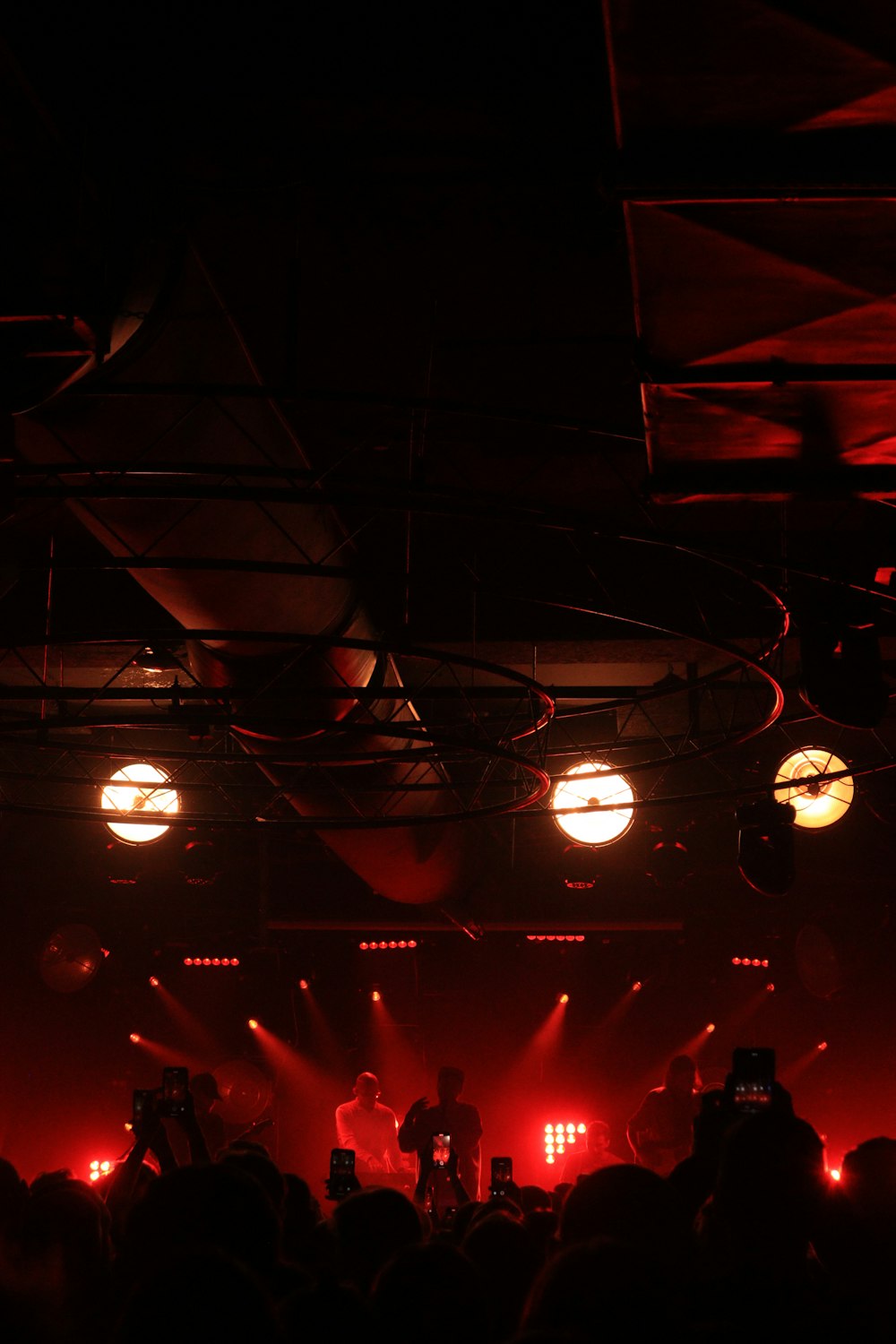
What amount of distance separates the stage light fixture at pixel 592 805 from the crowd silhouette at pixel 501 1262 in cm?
650

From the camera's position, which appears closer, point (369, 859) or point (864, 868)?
point (369, 859)

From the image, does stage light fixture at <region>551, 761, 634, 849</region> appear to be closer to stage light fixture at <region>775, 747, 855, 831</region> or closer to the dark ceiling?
the dark ceiling

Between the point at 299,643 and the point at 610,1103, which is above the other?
the point at 299,643

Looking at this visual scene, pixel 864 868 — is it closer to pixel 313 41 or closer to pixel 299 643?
pixel 299 643

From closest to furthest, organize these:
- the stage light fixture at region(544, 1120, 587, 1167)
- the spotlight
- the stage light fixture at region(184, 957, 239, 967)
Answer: the spotlight, the stage light fixture at region(544, 1120, 587, 1167), the stage light fixture at region(184, 957, 239, 967)

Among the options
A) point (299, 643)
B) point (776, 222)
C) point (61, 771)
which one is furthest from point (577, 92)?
point (61, 771)

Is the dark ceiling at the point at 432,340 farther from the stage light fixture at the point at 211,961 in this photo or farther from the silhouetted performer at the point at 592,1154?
the stage light fixture at the point at 211,961

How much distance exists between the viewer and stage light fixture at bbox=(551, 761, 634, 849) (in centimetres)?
957

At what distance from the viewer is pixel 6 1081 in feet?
48.4

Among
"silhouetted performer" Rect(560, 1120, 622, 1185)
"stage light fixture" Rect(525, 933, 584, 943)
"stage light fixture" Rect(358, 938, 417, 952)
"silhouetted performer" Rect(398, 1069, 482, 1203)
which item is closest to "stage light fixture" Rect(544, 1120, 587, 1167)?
"silhouetted performer" Rect(560, 1120, 622, 1185)

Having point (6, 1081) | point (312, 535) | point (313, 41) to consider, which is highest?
point (313, 41)

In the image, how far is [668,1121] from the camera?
12.4 meters

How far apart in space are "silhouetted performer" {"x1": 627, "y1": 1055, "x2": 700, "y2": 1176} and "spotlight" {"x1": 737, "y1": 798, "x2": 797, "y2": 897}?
360cm

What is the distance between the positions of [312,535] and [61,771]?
24.3 ft
